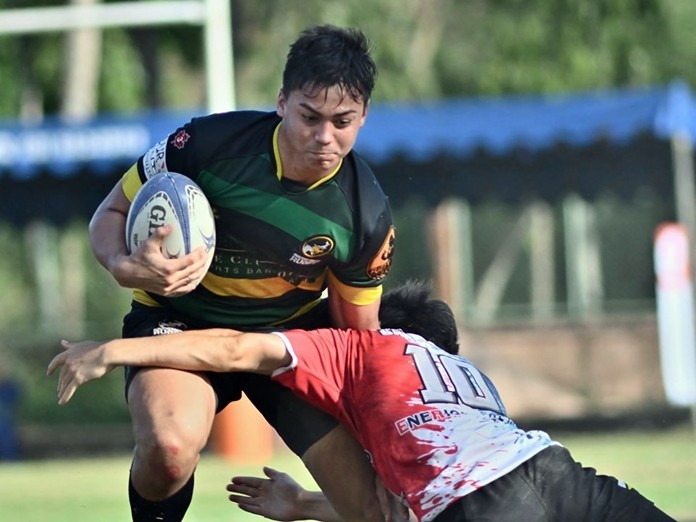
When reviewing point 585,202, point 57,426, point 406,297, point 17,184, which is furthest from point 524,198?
point 406,297

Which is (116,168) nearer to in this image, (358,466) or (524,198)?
(524,198)

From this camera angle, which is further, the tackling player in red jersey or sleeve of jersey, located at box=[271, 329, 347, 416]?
sleeve of jersey, located at box=[271, 329, 347, 416]

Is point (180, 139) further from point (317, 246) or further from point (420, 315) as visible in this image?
point (420, 315)

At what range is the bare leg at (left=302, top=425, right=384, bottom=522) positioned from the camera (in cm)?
599

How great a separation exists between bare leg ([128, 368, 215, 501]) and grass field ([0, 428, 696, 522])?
3.81 metres

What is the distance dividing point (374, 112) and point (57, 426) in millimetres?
7177

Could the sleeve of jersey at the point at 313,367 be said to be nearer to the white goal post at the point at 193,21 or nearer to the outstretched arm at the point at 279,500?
the outstretched arm at the point at 279,500

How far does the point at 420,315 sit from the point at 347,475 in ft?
2.31

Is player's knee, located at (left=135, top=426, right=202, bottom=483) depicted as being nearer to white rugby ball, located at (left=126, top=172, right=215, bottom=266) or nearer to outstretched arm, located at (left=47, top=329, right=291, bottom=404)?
outstretched arm, located at (left=47, top=329, right=291, bottom=404)

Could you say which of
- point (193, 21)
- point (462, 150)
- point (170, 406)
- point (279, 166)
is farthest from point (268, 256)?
point (462, 150)

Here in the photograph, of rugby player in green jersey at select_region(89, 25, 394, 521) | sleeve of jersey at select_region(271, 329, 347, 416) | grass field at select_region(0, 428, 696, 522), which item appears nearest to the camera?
sleeve of jersey at select_region(271, 329, 347, 416)

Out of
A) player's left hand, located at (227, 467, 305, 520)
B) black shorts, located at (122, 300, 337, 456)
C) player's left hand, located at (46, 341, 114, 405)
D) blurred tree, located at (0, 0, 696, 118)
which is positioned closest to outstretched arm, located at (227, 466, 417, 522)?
player's left hand, located at (227, 467, 305, 520)

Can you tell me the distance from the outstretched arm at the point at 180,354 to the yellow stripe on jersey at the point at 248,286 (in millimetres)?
511

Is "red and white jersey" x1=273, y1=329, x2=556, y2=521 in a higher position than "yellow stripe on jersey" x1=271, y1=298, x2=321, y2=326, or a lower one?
lower
